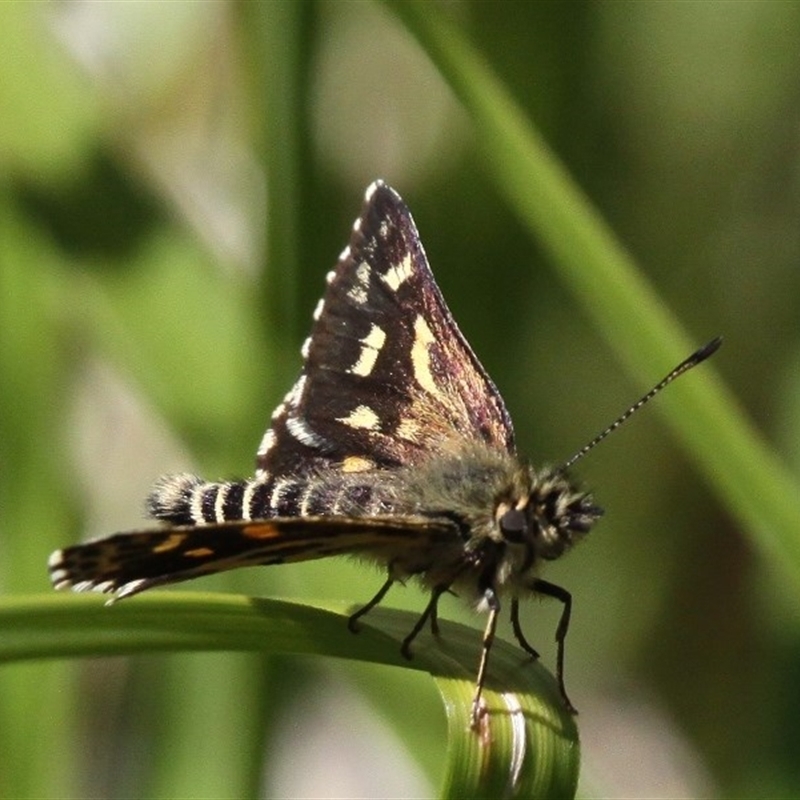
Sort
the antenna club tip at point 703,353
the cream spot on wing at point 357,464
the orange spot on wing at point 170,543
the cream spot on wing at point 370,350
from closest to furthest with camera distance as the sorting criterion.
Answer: the orange spot on wing at point 170,543
the antenna club tip at point 703,353
the cream spot on wing at point 357,464
the cream spot on wing at point 370,350

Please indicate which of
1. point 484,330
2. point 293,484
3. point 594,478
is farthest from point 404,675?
point 594,478

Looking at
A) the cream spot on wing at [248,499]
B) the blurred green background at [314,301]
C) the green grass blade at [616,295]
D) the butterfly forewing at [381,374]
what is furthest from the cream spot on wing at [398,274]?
the cream spot on wing at [248,499]

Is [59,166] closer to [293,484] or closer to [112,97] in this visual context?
[112,97]

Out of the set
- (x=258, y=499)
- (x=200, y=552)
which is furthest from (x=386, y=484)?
(x=200, y=552)

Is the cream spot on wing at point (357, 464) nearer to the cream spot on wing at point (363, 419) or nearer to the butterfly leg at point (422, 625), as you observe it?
the cream spot on wing at point (363, 419)

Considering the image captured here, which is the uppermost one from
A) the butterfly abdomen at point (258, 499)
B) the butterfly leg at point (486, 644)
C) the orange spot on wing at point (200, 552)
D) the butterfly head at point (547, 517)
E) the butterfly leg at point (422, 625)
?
the butterfly abdomen at point (258, 499)

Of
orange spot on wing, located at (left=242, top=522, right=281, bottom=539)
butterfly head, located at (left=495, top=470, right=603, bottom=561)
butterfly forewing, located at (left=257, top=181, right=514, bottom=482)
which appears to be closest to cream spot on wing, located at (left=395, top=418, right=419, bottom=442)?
butterfly forewing, located at (left=257, top=181, right=514, bottom=482)
